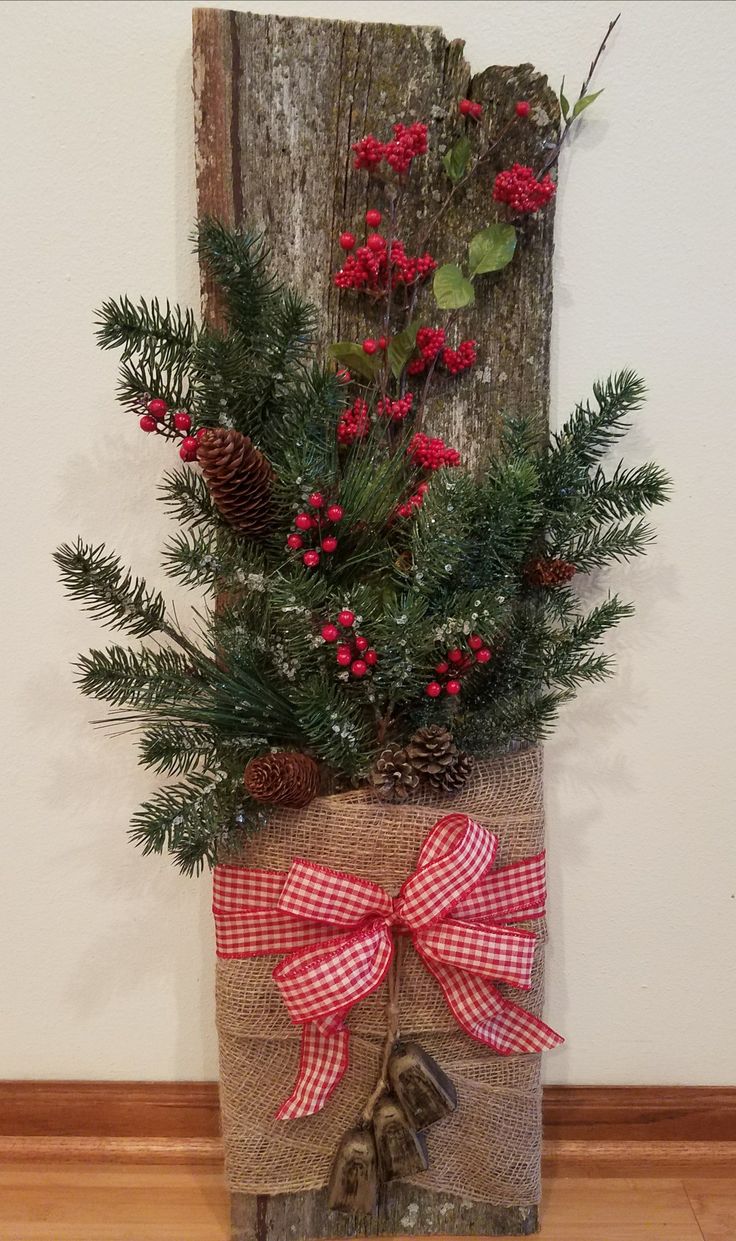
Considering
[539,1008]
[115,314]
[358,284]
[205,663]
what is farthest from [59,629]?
[539,1008]

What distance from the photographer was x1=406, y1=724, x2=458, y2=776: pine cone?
719mm

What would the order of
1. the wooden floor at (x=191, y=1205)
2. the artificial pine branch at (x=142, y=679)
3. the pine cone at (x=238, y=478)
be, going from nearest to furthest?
the pine cone at (x=238, y=478)
the artificial pine branch at (x=142, y=679)
the wooden floor at (x=191, y=1205)

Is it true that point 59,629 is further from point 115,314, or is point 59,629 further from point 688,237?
point 688,237

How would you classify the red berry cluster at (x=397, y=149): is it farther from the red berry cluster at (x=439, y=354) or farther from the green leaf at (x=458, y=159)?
the red berry cluster at (x=439, y=354)

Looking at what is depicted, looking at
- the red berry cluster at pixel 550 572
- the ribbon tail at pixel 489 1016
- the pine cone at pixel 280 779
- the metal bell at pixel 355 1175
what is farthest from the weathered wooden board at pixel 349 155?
the metal bell at pixel 355 1175

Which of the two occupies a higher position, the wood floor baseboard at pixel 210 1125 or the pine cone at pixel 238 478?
the pine cone at pixel 238 478

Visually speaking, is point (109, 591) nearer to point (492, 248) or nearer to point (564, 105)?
point (492, 248)

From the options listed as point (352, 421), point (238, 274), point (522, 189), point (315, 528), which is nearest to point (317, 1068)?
point (315, 528)

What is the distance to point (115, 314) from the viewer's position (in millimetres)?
702

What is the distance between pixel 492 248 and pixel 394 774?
19.0 inches

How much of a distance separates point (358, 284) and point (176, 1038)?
0.81 m

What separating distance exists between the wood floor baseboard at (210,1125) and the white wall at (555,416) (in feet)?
0.08

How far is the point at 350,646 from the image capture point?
70 cm

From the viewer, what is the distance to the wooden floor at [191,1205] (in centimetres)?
86
